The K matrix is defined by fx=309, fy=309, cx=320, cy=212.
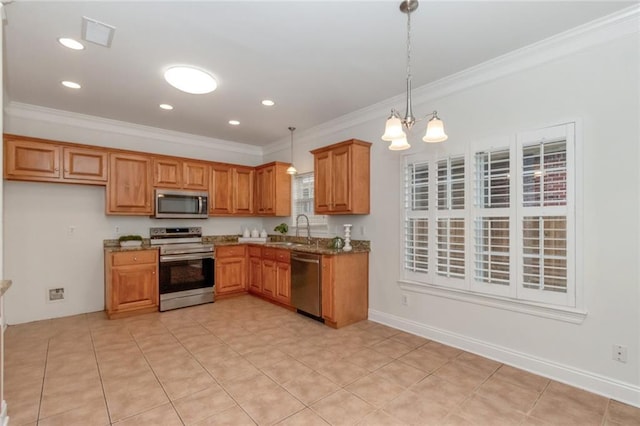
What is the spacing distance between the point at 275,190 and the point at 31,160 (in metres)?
3.19

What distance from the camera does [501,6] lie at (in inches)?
84.7

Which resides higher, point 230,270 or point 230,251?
point 230,251

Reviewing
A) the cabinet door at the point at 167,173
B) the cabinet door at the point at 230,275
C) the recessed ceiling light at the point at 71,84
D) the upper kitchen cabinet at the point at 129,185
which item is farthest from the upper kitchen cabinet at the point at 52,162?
the cabinet door at the point at 230,275

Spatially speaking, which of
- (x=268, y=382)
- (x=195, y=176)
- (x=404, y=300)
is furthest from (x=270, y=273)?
(x=268, y=382)

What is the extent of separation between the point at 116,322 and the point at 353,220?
336 centimetres

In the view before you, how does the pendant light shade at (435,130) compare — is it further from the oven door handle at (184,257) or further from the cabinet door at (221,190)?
the cabinet door at (221,190)

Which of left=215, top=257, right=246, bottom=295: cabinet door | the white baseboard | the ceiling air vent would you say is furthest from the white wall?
left=215, top=257, right=246, bottom=295: cabinet door

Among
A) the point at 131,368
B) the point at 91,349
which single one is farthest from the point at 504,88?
the point at 91,349

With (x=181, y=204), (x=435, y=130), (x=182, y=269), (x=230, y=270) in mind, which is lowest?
(x=230, y=270)

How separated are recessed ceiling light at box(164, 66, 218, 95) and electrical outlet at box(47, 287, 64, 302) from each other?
321 centimetres

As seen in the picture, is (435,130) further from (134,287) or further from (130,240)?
(130,240)

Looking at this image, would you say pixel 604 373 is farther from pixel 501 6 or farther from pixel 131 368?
pixel 131 368

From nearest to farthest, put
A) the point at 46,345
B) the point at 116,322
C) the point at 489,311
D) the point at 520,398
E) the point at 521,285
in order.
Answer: the point at 520,398 → the point at 521,285 → the point at 489,311 → the point at 46,345 → the point at 116,322

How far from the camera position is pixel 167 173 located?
4742 millimetres
